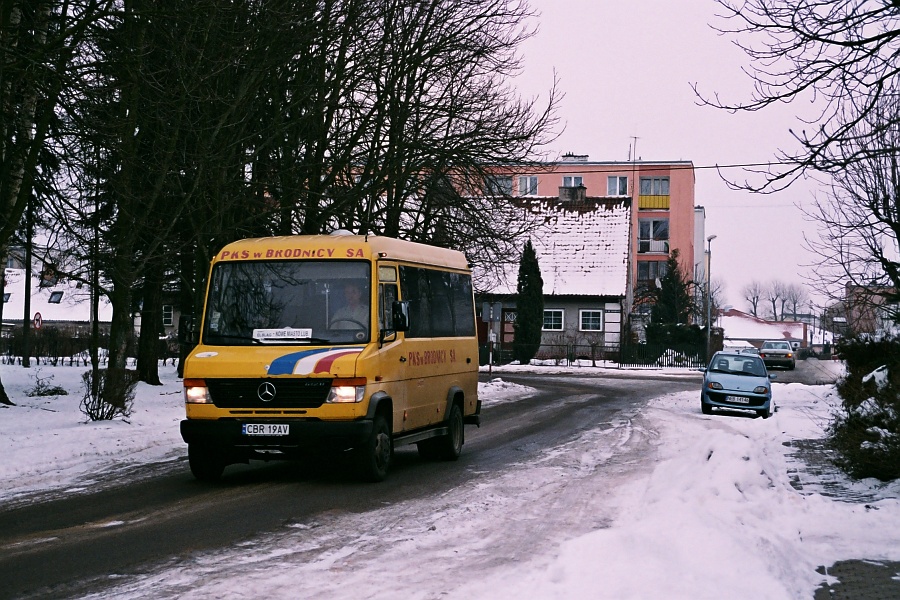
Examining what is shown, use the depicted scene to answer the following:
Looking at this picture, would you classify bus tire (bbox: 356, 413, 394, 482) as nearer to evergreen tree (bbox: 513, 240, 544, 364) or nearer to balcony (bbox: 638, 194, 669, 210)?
evergreen tree (bbox: 513, 240, 544, 364)

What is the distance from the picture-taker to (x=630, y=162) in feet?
286

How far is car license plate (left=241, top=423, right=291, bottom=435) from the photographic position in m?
11.8

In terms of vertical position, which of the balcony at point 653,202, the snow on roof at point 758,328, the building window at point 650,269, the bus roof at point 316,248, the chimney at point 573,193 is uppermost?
the balcony at point 653,202

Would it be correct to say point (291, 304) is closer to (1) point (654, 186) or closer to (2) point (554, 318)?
(2) point (554, 318)

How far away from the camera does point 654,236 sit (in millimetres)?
87812

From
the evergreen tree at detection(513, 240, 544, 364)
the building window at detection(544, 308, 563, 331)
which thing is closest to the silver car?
the building window at detection(544, 308, 563, 331)

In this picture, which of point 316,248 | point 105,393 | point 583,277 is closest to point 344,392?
point 316,248

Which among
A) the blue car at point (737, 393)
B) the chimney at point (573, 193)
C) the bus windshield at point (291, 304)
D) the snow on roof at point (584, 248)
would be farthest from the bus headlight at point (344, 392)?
the chimney at point (573, 193)

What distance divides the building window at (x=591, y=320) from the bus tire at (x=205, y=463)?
50.9 m

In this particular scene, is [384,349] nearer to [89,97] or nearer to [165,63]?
[89,97]

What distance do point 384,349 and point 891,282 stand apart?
376 inches

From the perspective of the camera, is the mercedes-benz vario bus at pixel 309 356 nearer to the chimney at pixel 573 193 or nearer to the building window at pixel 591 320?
the building window at pixel 591 320

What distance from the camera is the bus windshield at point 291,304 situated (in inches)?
488

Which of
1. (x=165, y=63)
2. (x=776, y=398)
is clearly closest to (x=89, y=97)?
(x=165, y=63)
